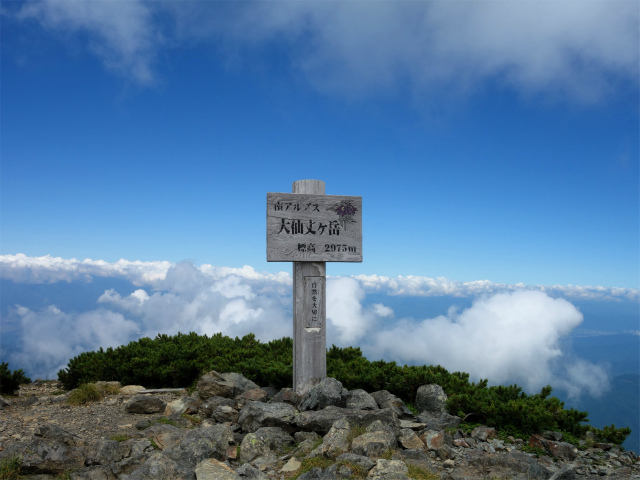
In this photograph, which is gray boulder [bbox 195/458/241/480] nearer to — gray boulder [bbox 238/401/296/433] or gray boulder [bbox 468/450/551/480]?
gray boulder [bbox 238/401/296/433]

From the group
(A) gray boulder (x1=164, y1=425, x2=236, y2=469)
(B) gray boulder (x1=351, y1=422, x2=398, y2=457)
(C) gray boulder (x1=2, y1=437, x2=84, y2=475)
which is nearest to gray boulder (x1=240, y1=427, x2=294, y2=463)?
(A) gray boulder (x1=164, y1=425, x2=236, y2=469)

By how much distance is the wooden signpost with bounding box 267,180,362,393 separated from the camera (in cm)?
968

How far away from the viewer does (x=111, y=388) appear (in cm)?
1067

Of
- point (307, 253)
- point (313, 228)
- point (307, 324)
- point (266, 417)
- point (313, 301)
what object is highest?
point (313, 228)

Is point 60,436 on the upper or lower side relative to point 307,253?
lower

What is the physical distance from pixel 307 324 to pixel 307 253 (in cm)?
154

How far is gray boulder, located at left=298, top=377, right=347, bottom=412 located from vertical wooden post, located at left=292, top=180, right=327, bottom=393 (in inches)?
41.2

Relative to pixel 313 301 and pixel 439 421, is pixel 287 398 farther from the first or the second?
pixel 439 421

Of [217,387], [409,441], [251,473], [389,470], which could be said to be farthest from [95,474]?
[409,441]

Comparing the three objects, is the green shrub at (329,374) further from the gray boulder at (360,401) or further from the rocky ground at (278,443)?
the gray boulder at (360,401)

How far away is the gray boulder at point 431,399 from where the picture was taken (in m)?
9.13

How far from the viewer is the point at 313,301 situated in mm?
9812

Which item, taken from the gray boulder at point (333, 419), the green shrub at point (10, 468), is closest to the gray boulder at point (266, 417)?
the gray boulder at point (333, 419)

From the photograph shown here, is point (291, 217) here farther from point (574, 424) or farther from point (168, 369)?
point (574, 424)
